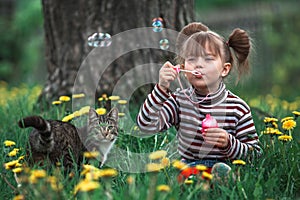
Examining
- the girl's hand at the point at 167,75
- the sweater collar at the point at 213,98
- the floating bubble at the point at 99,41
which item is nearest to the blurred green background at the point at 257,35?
the floating bubble at the point at 99,41

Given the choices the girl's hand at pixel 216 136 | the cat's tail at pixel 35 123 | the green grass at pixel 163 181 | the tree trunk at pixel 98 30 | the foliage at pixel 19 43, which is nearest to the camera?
the green grass at pixel 163 181

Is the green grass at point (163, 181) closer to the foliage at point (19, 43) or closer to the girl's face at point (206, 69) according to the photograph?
the girl's face at point (206, 69)

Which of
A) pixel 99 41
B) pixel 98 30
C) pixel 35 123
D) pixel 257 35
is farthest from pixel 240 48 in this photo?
pixel 257 35

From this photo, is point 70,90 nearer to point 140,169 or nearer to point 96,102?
point 96,102

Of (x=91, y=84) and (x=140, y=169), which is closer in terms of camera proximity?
(x=140, y=169)

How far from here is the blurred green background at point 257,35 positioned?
26.6 ft

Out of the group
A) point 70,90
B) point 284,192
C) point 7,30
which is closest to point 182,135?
point 284,192

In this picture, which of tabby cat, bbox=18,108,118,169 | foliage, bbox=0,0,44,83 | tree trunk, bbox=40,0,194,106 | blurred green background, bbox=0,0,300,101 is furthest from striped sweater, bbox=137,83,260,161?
foliage, bbox=0,0,44,83

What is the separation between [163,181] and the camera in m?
1.89

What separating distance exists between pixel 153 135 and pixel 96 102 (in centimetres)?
90

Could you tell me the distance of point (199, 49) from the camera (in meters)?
2.26

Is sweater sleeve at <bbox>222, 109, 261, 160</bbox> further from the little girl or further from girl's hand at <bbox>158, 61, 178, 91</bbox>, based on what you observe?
girl's hand at <bbox>158, 61, 178, 91</bbox>

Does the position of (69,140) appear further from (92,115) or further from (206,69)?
(206,69)

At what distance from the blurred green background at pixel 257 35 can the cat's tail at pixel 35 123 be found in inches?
231
